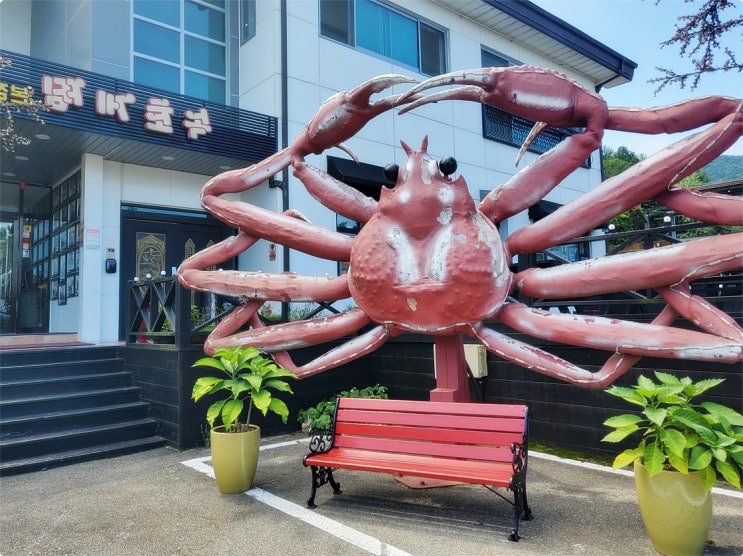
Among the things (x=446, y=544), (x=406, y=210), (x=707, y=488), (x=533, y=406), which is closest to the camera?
(x=707, y=488)

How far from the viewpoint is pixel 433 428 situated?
4188mm

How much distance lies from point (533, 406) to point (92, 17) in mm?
11130

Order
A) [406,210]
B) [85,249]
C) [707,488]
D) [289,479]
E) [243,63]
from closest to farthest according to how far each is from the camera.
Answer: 1. [707,488]
2. [406,210]
3. [289,479]
4. [85,249]
5. [243,63]

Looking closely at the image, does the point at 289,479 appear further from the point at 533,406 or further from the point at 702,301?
the point at 702,301

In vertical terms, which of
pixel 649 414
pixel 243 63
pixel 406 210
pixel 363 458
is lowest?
pixel 363 458

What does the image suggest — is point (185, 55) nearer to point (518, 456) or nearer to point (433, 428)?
point (433, 428)

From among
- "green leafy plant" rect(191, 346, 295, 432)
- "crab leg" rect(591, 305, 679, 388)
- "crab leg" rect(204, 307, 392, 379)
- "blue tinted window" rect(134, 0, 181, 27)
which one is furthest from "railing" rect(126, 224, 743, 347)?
"blue tinted window" rect(134, 0, 181, 27)

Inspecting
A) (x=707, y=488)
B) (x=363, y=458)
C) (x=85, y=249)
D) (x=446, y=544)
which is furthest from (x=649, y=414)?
(x=85, y=249)

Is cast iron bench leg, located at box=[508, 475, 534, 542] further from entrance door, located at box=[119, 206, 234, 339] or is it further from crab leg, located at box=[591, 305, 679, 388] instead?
entrance door, located at box=[119, 206, 234, 339]

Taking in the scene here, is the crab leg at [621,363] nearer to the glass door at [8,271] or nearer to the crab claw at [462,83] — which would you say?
the crab claw at [462,83]

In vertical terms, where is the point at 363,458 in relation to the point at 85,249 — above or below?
below

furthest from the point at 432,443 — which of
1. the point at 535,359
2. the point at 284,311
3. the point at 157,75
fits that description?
the point at 157,75

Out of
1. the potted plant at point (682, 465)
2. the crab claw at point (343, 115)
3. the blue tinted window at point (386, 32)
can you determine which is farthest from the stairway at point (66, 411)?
the blue tinted window at point (386, 32)

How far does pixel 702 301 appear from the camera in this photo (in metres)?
3.68
